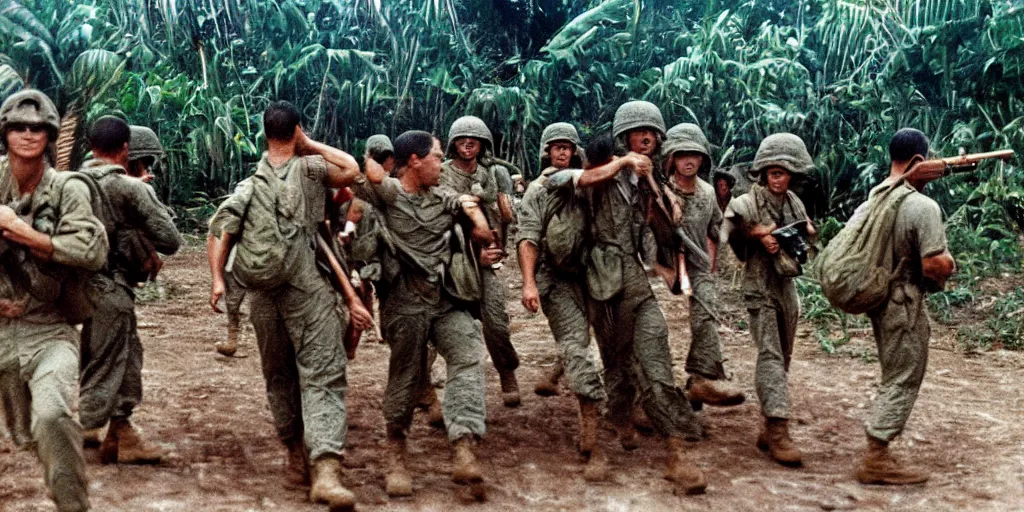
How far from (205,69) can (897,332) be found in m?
12.5

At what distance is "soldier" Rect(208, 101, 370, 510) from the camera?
5.34 m

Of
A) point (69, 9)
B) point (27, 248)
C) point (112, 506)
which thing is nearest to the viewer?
point (27, 248)

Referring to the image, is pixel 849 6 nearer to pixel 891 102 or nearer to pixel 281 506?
pixel 891 102

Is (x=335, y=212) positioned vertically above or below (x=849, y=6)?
below

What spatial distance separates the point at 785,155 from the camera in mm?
6680

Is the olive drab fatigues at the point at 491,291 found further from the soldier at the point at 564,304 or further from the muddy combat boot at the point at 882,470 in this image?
the muddy combat boot at the point at 882,470

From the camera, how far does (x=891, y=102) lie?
1367 cm

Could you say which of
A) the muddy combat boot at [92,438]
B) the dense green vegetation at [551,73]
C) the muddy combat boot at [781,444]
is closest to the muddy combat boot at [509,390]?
the muddy combat boot at [781,444]

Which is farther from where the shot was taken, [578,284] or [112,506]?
[578,284]

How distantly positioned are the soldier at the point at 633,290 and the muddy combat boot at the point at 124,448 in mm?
2653

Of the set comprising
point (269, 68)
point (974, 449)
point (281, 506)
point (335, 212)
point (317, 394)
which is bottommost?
point (974, 449)

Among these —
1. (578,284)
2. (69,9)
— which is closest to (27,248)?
(578,284)

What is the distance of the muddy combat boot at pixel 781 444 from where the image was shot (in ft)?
21.0

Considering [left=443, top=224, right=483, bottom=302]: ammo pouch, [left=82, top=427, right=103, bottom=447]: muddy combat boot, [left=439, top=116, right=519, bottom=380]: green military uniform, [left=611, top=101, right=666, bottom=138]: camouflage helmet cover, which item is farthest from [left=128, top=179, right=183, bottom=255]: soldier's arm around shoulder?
[left=611, top=101, right=666, bottom=138]: camouflage helmet cover
